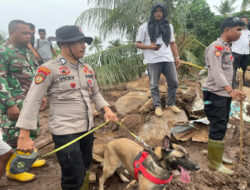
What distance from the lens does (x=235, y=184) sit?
3.03m

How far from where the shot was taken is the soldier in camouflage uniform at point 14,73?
9.34ft

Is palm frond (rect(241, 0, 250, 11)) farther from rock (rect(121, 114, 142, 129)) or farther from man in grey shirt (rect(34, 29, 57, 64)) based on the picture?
rock (rect(121, 114, 142, 129))

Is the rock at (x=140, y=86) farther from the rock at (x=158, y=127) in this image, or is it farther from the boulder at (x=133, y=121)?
the rock at (x=158, y=127)

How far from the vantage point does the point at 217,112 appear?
10.3ft

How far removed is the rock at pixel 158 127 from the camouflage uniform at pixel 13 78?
2497 millimetres

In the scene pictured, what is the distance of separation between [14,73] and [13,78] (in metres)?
0.08

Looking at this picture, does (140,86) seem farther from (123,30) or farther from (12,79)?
(12,79)

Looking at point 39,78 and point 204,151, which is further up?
point 39,78

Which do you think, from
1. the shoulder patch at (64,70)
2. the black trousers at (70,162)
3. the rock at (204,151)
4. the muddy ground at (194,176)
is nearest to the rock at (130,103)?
the muddy ground at (194,176)

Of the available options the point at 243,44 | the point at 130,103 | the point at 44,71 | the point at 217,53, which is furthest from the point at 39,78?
the point at 243,44

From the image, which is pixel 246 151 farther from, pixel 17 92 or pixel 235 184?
pixel 17 92

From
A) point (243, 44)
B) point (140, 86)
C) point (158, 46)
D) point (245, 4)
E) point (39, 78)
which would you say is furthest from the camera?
point (245, 4)

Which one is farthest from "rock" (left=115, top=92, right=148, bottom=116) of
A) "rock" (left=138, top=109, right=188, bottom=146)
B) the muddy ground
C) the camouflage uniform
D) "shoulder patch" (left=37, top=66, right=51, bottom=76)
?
"shoulder patch" (left=37, top=66, right=51, bottom=76)

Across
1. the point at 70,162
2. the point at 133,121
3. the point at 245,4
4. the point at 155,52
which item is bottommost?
the point at 133,121
